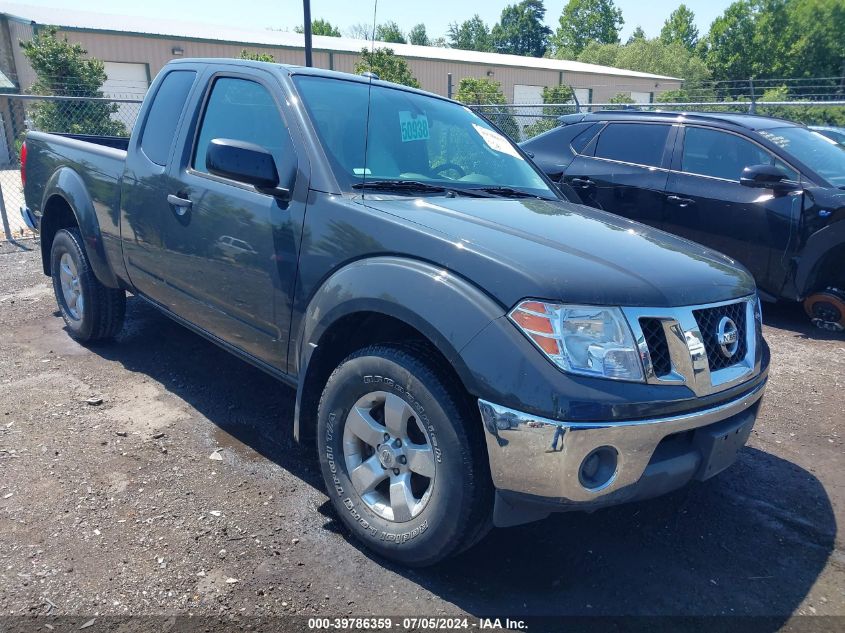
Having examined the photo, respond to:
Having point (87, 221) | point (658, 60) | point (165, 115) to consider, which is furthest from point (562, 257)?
point (658, 60)

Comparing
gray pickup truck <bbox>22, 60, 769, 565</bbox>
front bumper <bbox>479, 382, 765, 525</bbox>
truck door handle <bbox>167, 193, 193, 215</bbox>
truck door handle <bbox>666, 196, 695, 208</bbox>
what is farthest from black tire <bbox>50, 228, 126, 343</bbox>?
truck door handle <bbox>666, 196, 695, 208</bbox>

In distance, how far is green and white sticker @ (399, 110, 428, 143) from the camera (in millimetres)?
3654

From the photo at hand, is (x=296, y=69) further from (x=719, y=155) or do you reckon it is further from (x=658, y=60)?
(x=658, y=60)

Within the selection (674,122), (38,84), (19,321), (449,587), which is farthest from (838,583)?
(38,84)

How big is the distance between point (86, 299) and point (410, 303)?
3.44 meters

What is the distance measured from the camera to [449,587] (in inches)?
107

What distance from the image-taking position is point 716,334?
264 centimetres

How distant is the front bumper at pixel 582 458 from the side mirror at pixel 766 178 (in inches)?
156

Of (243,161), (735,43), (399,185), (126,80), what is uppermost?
(735,43)

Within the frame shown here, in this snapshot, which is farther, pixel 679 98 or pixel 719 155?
pixel 679 98

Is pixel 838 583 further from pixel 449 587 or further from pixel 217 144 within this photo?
pixel 217 144

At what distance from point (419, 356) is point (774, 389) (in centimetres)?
333

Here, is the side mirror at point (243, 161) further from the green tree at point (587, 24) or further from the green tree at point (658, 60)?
the green tree at point (587, 24)

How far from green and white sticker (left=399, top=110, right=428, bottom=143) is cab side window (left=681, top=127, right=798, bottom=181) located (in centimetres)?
382
